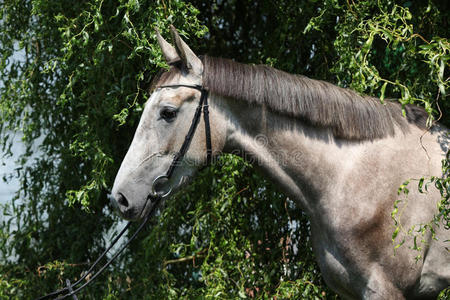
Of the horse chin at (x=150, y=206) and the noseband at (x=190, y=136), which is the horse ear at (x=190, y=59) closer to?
the noseband at (x=190, y=136)

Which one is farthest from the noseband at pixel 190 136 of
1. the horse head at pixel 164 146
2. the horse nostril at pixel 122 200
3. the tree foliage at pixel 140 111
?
the tree foliage at pixel 140 111

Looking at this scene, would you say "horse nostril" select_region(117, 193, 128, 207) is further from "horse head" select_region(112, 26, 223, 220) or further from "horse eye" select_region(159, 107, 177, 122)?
"horse eye" select_region(159, 107, 177, 122)

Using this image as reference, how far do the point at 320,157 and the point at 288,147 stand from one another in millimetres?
151

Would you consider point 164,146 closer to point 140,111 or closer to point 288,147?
point 288,147

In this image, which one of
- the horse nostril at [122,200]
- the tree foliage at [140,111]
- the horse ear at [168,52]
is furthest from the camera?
the tree foliage at [140,111]

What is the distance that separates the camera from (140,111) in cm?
354

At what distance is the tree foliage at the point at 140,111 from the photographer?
314 cm

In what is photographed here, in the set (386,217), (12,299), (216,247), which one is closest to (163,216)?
(216,247)

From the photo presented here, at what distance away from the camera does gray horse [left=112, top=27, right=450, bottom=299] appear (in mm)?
2424

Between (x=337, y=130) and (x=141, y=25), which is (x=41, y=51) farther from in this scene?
(x=337, y=130)

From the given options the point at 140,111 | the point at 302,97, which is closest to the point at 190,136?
the point at 302,97

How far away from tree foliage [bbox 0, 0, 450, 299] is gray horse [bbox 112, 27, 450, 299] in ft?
1.10

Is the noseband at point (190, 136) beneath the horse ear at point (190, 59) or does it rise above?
beneath

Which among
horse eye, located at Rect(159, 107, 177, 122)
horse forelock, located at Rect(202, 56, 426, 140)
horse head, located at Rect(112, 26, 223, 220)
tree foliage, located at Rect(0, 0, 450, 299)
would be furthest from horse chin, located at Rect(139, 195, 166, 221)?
tree foliage, located at Rect(0, 0, 450, 299)
